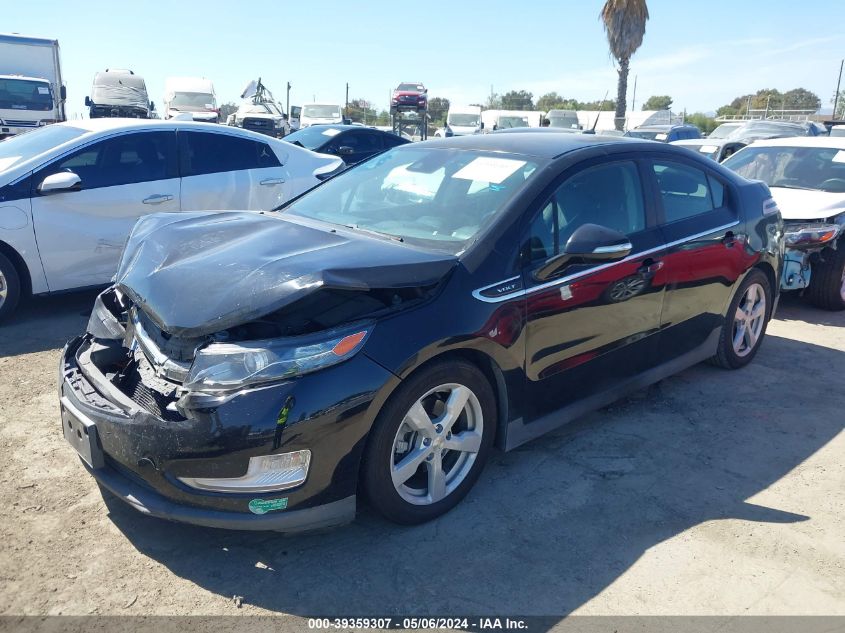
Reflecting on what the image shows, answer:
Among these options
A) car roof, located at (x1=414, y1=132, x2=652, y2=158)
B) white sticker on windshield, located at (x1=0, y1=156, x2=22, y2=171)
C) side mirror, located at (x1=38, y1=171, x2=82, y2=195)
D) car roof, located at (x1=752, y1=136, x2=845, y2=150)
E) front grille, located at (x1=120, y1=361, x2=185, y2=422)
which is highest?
car roof, located at (x1=752, y1=136, x2=845, y2=150)

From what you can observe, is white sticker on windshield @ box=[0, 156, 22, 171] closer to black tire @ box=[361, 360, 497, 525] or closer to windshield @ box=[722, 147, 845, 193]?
black tire @ box=[361, 360, 497, 525]

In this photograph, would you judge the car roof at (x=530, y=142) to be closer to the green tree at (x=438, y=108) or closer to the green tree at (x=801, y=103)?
the green tree at (x=801, y=103)

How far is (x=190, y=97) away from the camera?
29.0 metres

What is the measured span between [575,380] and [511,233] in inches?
34.8

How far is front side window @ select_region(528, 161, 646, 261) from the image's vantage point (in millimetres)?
3498

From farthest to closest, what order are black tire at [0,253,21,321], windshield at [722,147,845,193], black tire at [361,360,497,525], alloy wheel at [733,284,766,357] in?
windshield at [722,147,845,193] < black tire at [0,253,21,321] < alloy wheel at [733,284,766,357] < black tire at [361,360,497,525]

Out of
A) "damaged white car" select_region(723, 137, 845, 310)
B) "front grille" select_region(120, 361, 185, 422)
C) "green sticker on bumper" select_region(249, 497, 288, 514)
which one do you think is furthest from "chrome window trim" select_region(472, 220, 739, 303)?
"damaged white car" select_region(723, 137, 845, 310)

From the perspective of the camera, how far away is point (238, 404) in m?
2.58

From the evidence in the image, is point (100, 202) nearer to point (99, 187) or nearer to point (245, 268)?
point (99, 187)

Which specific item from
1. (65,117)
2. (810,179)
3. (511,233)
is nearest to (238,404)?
(511,233)

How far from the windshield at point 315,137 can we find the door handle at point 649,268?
31.5 ft

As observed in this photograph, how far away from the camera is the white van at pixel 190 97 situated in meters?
28.8

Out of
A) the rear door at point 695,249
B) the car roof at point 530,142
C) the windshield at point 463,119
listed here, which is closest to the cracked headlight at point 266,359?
the car roof at point 530,142

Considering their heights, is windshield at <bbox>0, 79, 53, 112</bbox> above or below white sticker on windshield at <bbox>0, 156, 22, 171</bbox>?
above
